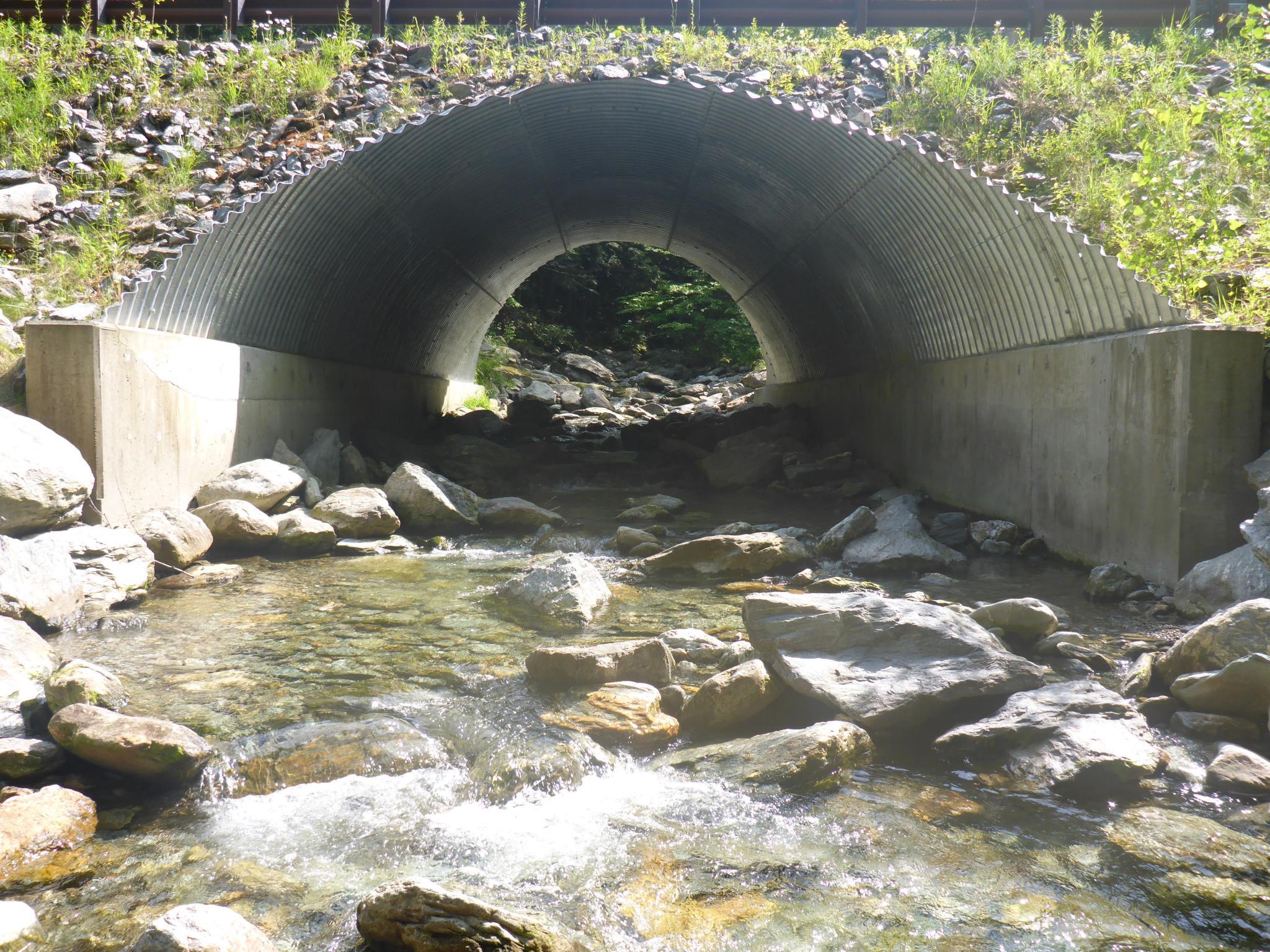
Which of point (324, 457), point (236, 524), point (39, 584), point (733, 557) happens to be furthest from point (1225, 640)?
point (324, 457)

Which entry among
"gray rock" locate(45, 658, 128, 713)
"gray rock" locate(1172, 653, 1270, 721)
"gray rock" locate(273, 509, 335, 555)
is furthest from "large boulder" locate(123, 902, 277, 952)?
"gray rock" locate(273, 509, 335, 555)

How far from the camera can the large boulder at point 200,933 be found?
7.63 ft

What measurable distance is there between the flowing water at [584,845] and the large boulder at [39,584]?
566 millimetres

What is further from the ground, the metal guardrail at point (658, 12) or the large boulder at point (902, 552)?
the metal guardrail at point (658, 12)

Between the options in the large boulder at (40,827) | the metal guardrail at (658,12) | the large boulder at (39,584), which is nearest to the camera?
the large boulder at (40,827)

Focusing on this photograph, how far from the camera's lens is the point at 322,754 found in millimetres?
3844

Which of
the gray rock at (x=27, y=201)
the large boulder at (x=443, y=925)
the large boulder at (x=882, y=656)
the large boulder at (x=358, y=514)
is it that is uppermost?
the gray rock at (x=27, y=201)

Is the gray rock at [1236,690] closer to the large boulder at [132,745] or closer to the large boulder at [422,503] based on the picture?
the large boulder at [132,745]

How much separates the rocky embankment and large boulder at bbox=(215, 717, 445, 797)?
1 cm

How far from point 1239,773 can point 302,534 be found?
694 centimetres

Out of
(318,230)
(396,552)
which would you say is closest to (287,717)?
(396,552)

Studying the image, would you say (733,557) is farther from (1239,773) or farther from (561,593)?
(1239,773)

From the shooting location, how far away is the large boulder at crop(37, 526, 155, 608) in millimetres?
6043

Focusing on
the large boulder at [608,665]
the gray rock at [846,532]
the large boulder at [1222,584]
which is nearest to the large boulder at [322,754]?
the large boulder at [608,665]
